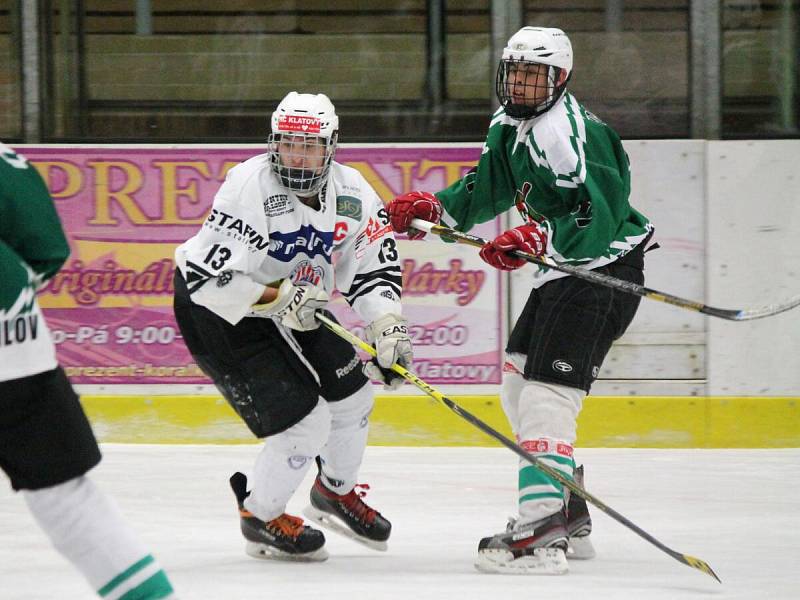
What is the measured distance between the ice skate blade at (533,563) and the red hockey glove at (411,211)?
88 centimetres

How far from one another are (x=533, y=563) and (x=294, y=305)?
2.78 feet

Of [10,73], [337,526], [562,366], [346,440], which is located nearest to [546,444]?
[562,366]

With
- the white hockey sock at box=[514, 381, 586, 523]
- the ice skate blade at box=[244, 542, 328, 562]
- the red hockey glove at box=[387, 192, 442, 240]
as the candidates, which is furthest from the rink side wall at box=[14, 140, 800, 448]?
the white hockey sock at box=[514, 381, 586, 523]

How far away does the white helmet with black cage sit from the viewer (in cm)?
345

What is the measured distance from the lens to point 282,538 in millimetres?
3525

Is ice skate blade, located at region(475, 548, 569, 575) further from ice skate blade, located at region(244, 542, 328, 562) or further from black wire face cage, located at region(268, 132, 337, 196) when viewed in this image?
black wire face cage, located at region(268, 132, 337, 196)

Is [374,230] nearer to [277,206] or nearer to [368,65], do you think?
[277,206]

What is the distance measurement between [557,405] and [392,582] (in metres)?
0.58

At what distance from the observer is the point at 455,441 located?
209 inches

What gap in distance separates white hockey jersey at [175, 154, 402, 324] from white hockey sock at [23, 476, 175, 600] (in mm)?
1057

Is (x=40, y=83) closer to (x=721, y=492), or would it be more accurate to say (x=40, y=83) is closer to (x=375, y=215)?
(x=375, y=215)

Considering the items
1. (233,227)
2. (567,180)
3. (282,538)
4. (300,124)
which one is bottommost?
(282,538)

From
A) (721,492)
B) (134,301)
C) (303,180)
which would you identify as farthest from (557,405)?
(134,301)

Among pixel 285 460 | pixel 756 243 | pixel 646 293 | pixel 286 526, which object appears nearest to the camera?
pixel 646 293
